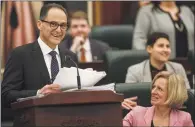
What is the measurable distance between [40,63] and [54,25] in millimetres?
183

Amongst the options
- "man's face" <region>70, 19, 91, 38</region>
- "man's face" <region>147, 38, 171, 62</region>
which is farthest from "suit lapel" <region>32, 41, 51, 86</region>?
"man's face" <region>70, 19, 91, 38</region>

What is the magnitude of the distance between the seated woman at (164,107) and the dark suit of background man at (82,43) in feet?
5.36

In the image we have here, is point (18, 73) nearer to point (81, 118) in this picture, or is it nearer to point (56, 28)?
point (56, 28)

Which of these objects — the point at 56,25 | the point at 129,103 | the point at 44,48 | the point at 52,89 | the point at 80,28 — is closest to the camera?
the point at 52,89

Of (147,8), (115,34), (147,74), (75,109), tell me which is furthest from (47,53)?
(115,34)

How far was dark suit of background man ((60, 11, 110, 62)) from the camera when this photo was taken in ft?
16.4

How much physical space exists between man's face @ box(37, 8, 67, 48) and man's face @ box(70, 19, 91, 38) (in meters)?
2.09

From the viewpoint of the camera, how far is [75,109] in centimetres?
253

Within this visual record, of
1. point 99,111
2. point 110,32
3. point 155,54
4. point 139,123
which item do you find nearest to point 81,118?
point 99,111

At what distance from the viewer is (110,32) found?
17.9ft

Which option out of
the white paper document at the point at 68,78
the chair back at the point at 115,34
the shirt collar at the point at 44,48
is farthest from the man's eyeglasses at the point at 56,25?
the chair back at the point at 115,34

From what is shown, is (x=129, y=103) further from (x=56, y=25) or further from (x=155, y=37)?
(x=155, y=37)

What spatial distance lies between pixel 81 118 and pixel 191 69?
88.9 inches

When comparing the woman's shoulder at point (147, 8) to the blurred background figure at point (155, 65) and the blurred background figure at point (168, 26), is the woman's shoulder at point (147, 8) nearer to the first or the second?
the blurred background figure at point (168, 26)
